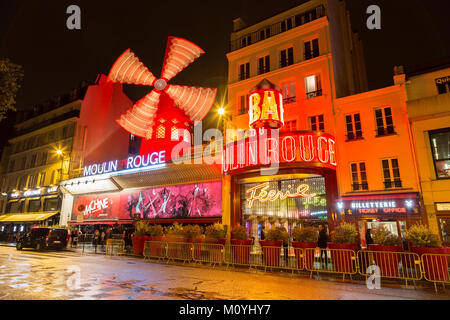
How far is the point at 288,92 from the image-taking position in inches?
654

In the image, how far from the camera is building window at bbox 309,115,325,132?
14959 millimetres

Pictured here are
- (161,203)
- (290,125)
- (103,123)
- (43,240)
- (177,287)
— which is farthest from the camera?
(103,123)

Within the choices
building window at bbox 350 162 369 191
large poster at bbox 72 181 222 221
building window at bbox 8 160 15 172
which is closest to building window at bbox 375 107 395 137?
building window at bbox 350 162 369 191

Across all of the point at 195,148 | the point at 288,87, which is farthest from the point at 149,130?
the point at 288,87

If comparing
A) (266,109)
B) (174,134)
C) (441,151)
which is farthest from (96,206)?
(441,151)

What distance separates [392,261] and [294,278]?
2.89m

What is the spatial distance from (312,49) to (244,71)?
184 inches

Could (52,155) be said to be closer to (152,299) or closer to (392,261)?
(152,299)

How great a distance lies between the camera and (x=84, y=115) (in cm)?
2975

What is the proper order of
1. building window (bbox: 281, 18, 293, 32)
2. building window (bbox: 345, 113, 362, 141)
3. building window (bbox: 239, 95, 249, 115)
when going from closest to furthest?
building window (bbox: 345, 113, 362, 141) < building window (bbox: 281, 18, 293, 32) < building window (bbox: 239, 95, 249, 115)

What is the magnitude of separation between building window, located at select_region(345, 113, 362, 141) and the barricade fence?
641cm

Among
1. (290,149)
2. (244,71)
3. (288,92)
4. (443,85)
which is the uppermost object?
(244,71)

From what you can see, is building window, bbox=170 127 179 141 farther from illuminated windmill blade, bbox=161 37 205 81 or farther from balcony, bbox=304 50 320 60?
balcony, bbox=304 50 320 60

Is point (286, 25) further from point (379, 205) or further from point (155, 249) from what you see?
point (155, 249)
